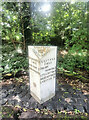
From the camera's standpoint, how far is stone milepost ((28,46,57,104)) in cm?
123

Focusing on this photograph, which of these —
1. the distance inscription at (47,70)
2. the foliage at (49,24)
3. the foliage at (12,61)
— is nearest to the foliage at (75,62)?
the foliage at (49,24)

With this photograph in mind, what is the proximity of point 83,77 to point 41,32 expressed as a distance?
238 cm

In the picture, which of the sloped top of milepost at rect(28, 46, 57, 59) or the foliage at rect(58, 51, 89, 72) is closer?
the sloped top of milepost at rect(28, 46, 57, 59)

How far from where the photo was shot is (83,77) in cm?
249

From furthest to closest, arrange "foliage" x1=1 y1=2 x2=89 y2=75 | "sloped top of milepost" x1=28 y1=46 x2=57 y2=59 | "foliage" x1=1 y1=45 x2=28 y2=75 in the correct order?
"foliage" x1=1 y1=45 x2=28 y2=75 → "foliage" x1=1 y1=2 x2=89 y2=75 → "sloped top of milepost" x1=28 y1=46 x2=57 y2=59

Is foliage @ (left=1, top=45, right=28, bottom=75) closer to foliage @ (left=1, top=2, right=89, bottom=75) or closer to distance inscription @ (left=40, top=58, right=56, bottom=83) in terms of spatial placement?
foliage @ (left=1, top=2, right=89, bottom=75)

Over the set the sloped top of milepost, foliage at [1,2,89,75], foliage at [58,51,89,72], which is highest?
foliage at [1,2,89,75]

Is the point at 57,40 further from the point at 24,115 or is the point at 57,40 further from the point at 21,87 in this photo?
the point at 24,115

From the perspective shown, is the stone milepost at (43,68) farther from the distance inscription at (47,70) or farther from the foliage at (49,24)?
the foliage at (49,24)

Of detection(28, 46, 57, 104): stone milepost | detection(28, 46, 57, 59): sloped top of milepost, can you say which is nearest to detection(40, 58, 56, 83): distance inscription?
detection(28, 46, 57, 104): stone milepost

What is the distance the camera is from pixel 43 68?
4.15ft

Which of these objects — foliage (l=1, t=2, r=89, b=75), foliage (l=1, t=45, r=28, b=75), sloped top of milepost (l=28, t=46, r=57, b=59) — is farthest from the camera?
foliage (l=1, t=45, r=28, b=75)

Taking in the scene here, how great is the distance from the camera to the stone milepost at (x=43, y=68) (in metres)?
1.23

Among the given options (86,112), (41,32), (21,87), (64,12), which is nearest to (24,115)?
(21,87)
